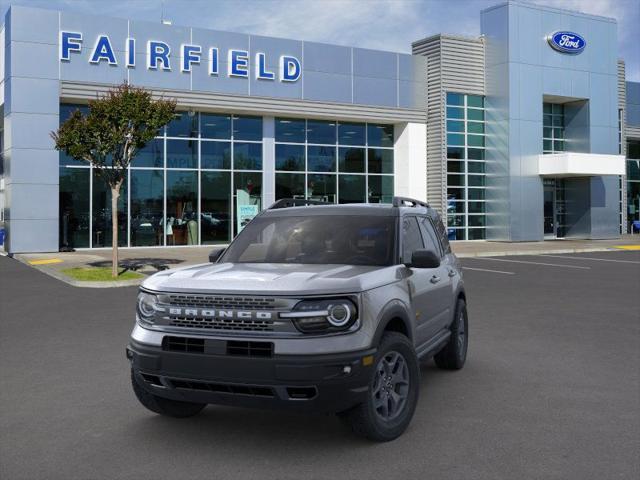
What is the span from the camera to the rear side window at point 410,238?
5623 millimetres

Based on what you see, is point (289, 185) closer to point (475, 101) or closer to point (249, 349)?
point (475, 101)

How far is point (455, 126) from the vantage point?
3148 cm

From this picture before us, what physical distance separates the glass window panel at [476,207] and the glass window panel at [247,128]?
33.9 feet

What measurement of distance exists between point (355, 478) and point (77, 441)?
79.3 inches

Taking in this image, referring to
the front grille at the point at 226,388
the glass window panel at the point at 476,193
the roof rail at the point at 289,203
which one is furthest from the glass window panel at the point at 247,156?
the front grille at the point at 226,388

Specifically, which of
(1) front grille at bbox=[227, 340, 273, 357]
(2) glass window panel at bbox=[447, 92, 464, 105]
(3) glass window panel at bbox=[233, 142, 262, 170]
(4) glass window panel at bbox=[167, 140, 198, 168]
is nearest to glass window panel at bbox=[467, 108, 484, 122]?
(2) glass window panel at bbox=[447, 92, 464, 105]

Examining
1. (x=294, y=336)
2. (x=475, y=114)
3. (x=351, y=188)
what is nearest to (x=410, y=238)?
(x=294, y=336)

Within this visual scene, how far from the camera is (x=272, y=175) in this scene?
28.8 m

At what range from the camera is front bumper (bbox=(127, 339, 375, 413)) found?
4.25 m

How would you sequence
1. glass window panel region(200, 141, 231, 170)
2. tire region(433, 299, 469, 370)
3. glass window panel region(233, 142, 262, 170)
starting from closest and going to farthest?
tire region(433, 299, 469, 370), glass window panel region(200, 141, 231, 170), glass window panel region(233, 142, 262, 170)

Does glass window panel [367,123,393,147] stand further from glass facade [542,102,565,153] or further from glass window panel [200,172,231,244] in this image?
glass facade [542,102,565,153]

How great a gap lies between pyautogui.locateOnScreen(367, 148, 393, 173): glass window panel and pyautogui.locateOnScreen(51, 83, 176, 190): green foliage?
52.7 ft

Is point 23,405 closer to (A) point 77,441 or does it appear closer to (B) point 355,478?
(A) point 77,441

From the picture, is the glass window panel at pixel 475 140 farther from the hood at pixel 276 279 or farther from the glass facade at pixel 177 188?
the hood at pixel 276 279
